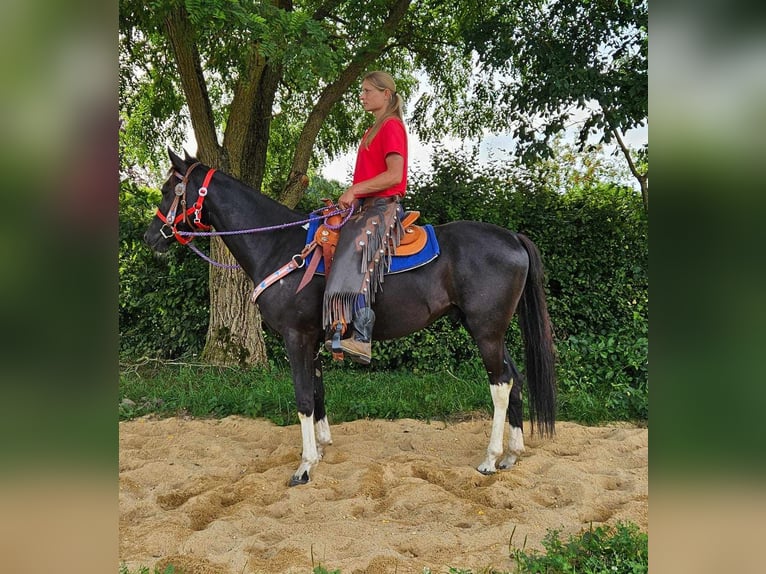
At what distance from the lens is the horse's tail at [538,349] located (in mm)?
4242

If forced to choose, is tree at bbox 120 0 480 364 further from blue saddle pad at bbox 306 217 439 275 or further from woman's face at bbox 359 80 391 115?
blue saddle pad at bbox 306 217 439 275

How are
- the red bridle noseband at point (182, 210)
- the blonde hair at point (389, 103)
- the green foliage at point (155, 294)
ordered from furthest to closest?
the green foliage at point (155, 294)
the red bridle noseband at point (182, 210)
the blonde hair at point (389, 103)

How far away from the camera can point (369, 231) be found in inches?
151

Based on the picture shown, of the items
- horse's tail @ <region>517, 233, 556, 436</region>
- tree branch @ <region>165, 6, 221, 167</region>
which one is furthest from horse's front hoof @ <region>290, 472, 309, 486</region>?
tree branch @ <region>165, 6, 221, 167</region>

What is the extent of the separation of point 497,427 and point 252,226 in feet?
7.68

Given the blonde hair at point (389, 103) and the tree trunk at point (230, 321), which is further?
the tree trunk at point (230, 321)

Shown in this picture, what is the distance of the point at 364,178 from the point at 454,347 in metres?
3.45

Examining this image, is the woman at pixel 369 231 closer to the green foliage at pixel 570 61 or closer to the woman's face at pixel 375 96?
the woman's face at pixel 375 96

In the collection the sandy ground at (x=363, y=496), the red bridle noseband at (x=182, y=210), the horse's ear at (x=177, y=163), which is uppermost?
the horse's ear at (x=177, y=163)

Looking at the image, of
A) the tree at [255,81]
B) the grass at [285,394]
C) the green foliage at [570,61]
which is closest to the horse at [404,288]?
the tree at [255,81]

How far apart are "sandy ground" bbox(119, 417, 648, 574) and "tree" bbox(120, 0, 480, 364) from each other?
269 centimetres

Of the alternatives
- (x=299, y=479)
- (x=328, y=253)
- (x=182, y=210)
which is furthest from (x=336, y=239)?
(x=299, y=479)

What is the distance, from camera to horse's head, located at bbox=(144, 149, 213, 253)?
13.6 ft
